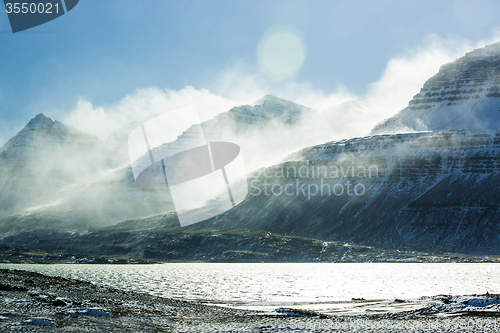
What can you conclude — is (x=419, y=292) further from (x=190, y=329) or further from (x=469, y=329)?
(x=190, y=329)

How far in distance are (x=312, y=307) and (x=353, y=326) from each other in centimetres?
2029

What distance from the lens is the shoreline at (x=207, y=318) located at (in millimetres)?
38844

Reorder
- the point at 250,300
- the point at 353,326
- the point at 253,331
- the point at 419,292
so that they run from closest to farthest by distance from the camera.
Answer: the point at 253,331 < the point at 353,326 < the point at 250,300 < the point at 419,292

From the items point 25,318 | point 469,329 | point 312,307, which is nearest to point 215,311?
point 312,307

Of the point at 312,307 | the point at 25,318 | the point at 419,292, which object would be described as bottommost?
the point at 419,292

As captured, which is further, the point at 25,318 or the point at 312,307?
the point at 312,307

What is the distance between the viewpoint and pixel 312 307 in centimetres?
6169

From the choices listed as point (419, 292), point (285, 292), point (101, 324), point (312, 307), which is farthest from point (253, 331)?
point (419, 292)

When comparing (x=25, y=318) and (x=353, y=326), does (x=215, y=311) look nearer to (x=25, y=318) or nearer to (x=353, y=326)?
(x=353, y=326)

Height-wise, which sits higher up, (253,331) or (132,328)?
(132,328)

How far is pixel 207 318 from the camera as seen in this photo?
47688mm

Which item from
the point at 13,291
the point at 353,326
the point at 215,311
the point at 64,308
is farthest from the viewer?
the point at 13,291

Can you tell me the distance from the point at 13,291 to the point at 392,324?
170 feet

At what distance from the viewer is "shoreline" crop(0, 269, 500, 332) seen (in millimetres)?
38844
